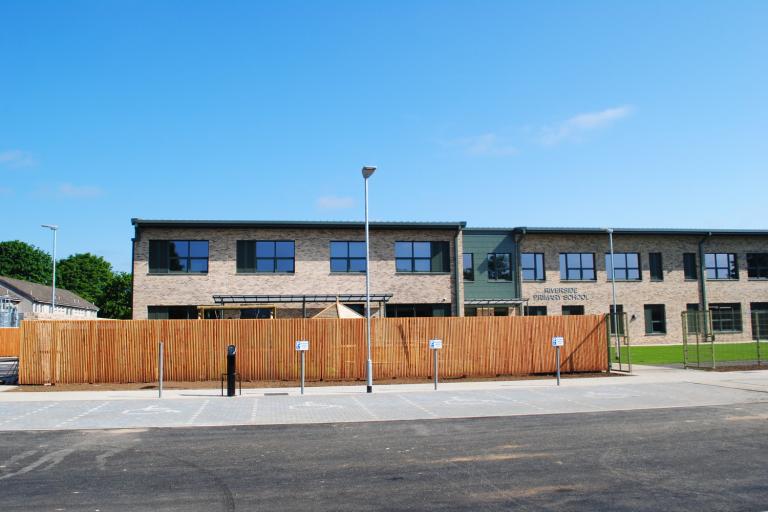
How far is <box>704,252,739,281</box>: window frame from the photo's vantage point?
42.6 meters

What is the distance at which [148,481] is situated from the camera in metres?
8.45

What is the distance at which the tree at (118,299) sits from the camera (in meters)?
94.8

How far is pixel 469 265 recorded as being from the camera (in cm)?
3919

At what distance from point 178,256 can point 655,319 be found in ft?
94.9

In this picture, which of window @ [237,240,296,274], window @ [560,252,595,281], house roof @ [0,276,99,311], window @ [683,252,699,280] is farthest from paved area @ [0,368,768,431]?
house roof @ [0,276,99,311]

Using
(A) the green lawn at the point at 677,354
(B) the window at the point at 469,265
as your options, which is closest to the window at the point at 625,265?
(A) the green lawn at the point at 677,354

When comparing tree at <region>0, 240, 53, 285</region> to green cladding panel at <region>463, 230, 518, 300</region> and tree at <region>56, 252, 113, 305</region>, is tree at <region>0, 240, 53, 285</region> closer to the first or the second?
tree at <region>56, 252, 113, 305</region>

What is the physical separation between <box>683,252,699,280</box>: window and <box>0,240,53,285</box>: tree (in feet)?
293

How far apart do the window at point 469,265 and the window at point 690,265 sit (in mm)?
14176

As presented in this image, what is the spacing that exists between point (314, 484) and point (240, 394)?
1062 centimetres

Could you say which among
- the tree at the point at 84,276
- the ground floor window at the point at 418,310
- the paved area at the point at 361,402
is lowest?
the paved area at the point at 361,402

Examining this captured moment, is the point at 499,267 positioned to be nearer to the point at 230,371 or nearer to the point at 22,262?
the point at 230,371

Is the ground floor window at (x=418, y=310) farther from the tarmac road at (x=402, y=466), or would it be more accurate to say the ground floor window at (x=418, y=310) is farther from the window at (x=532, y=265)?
the tarmac road at (x=402, y=466)

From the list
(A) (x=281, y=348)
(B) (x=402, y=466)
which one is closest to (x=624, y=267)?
(A) (x=281, y=348)
